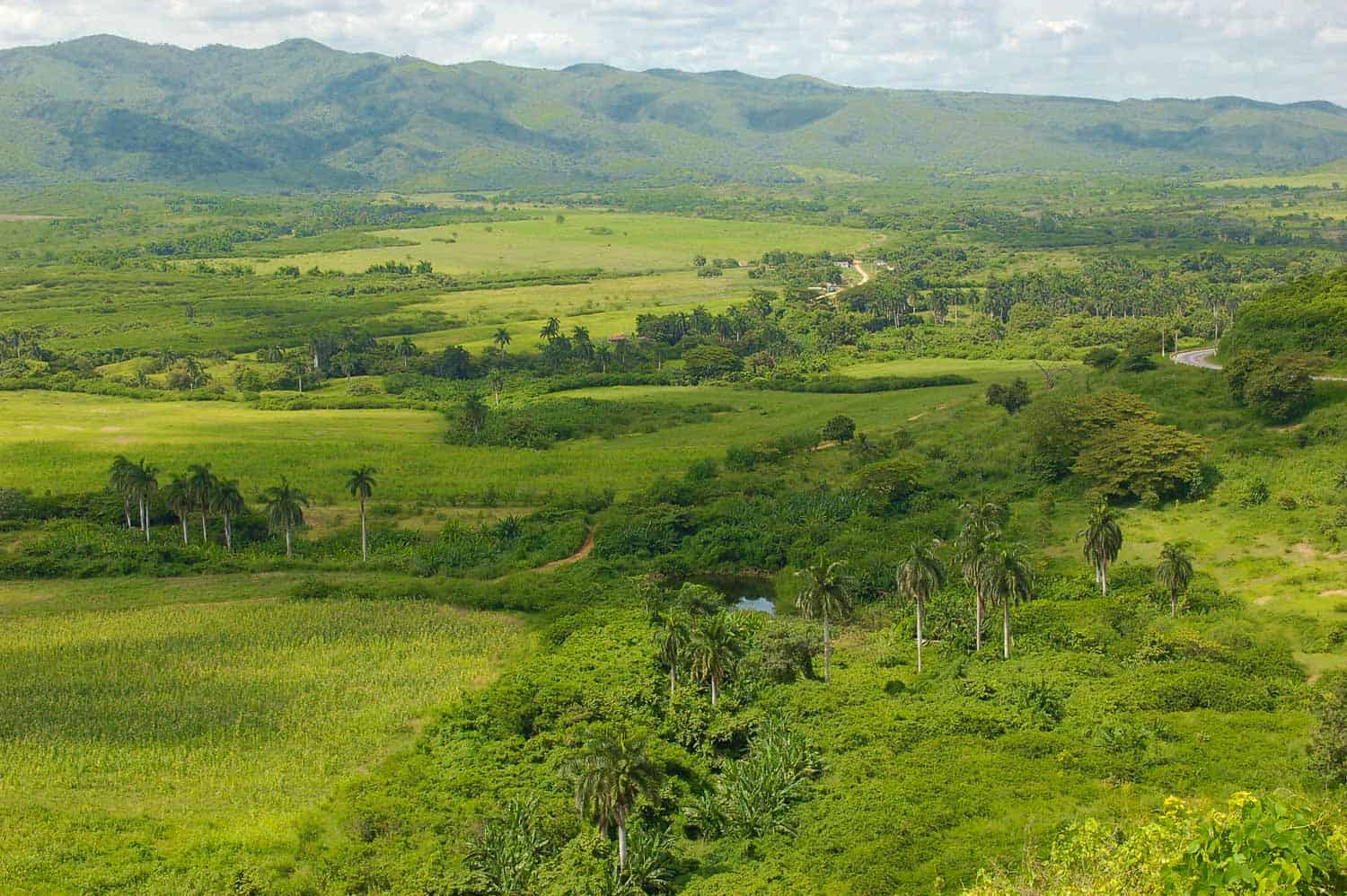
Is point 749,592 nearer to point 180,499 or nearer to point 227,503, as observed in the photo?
point 227,503

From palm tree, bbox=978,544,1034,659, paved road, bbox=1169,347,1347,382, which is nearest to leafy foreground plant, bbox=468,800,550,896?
palm tree, bbox=978,544,1034,659

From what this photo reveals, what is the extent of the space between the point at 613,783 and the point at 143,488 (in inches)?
2587

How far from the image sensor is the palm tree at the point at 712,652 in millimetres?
62500

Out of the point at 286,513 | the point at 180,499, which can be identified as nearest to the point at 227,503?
the point at 180,499

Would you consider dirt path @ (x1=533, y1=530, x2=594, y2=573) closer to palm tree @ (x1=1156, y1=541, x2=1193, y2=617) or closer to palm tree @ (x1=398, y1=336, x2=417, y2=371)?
palm tree @ (x1=1156, y1=541, x2=1193, y2=617)

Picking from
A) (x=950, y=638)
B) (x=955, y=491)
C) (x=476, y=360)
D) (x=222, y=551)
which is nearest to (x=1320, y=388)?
(x=955, y=491)

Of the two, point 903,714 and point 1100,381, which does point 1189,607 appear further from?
point 1100,381

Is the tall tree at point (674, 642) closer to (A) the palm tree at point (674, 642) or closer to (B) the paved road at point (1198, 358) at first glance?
(A) the palm tree at point (674, 642)

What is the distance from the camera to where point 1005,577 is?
6662 cm

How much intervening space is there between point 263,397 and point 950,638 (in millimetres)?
113724

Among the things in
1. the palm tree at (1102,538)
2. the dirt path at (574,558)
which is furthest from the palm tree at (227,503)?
the palm tree at (1102,538)

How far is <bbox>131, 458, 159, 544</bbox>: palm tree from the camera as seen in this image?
96875mm

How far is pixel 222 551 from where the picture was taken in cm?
9550

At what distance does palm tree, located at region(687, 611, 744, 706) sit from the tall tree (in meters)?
0.37
